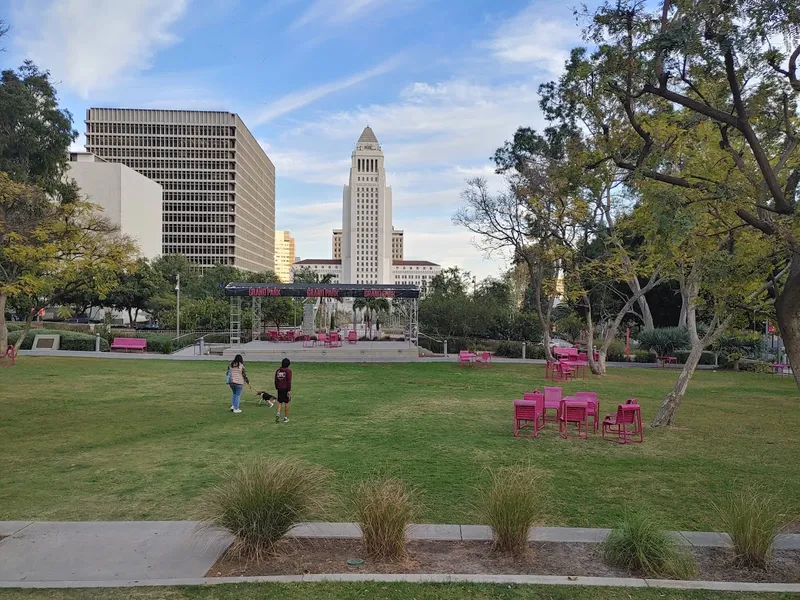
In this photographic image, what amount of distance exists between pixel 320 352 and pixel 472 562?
2711 centimetres

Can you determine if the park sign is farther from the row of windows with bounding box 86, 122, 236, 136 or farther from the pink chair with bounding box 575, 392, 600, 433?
the row of windows with bounding box 86, 122, 236, 136

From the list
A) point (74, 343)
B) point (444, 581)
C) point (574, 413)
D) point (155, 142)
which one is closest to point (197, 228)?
point (155, 142)

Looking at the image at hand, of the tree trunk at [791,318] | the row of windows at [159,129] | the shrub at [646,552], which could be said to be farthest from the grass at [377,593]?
the row of windows at [159,129]

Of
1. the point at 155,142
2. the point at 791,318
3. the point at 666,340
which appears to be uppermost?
the point at 155,142

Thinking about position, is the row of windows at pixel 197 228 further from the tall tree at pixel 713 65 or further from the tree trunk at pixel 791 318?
the tree trunk at pixel 791 318

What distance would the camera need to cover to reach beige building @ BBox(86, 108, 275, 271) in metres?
127

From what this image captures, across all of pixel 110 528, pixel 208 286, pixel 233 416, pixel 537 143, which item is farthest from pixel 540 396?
pixel 208 286

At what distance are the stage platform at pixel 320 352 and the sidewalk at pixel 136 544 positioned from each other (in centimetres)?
2379

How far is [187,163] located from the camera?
129 m

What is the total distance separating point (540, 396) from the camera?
12164 mm

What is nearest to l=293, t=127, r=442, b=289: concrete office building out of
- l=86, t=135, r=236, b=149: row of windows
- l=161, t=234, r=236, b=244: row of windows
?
l=161, t=234, r=236, b=244: row of windows

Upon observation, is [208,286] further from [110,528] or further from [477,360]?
[110,528]

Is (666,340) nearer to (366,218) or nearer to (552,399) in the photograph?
(552,399)

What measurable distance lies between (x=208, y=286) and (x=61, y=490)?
67.0 meters
